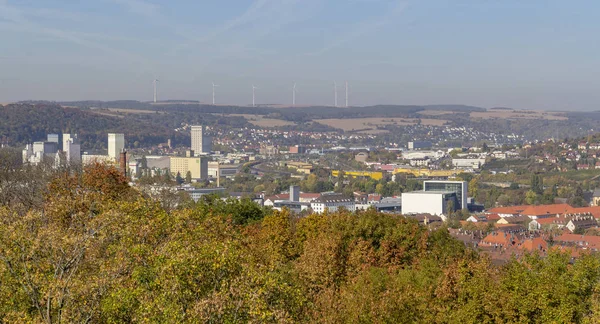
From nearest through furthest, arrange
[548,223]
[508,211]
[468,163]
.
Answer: [548,223] → [508,211] → [468,163]

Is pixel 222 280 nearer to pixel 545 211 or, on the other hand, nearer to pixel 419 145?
pixel 545 211

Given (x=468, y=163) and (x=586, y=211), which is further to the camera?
(x=468, y=163)

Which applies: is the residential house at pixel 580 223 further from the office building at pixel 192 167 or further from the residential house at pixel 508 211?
the office building at pixel 192 167

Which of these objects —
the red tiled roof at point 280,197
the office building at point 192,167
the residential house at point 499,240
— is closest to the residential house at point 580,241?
the residential house at point 499,240

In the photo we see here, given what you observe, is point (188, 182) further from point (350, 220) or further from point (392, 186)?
point (350, 220)

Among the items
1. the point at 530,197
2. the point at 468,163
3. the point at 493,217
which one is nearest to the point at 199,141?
the point at 468,163

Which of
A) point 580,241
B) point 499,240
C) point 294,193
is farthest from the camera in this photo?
point 294,193
